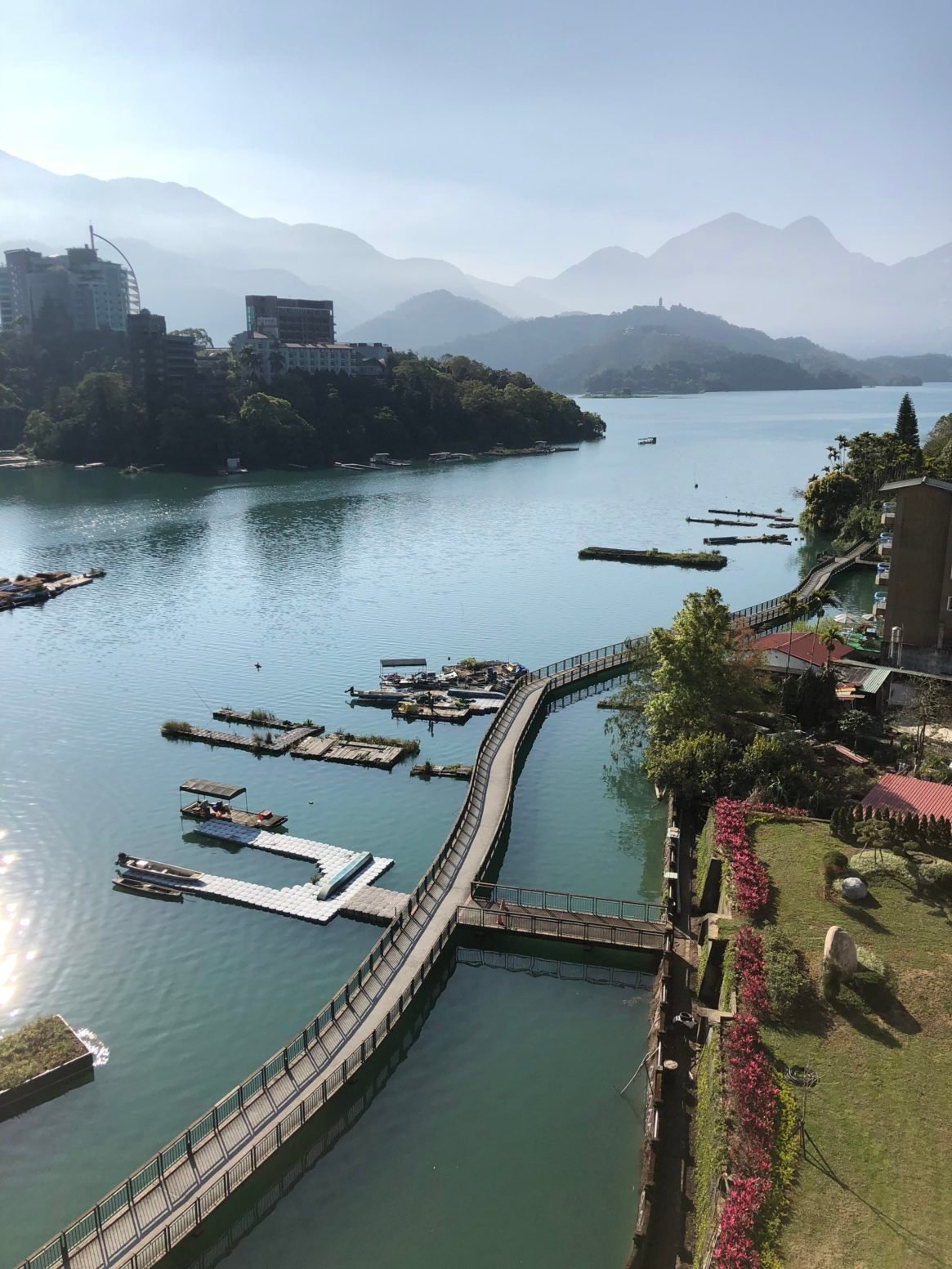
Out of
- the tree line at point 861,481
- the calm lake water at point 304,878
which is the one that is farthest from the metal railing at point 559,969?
the tree line at point 861,481

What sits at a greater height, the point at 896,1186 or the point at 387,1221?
the point at 896,1186

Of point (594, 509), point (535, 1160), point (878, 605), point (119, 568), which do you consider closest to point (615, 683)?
point (878, 605)

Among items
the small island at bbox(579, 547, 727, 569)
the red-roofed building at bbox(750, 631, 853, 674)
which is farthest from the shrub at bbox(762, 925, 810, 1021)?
the small island at bbox(579, 547, 727, 569)

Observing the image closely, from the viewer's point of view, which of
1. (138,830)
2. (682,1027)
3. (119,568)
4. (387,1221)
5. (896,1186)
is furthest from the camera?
(119,568)

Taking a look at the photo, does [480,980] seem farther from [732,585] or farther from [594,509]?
[594,509]

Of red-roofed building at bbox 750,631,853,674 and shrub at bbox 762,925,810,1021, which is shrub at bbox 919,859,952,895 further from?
red-roofed building at bbox 750,631,853,674

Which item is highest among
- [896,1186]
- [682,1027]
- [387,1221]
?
[896,1186]

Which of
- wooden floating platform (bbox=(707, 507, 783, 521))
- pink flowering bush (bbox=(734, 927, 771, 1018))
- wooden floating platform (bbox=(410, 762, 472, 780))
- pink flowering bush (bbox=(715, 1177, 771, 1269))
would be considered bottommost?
wooden floating platform (bbox=(410, 762, 472, 780))

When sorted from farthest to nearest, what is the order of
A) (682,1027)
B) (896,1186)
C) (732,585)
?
(732,585), (682,1027), (896,1186)
